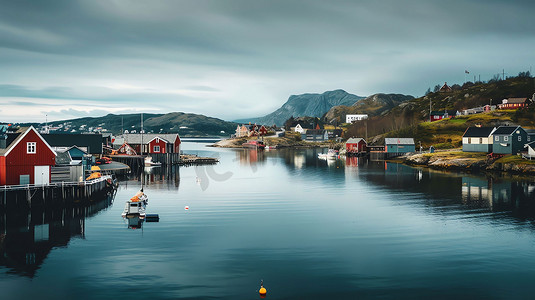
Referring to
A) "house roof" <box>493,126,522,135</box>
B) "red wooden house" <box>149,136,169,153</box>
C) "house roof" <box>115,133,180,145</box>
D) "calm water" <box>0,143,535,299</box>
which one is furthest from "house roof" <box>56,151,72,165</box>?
"house roof" <box>493,126,522,135</box>

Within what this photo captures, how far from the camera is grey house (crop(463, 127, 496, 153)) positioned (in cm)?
11088

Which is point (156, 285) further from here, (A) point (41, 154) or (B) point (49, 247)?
(A) point (41, 154)

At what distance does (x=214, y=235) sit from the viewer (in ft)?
126

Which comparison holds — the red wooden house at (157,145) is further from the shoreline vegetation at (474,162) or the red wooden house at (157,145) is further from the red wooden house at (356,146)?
the red wooden house at (356,146)

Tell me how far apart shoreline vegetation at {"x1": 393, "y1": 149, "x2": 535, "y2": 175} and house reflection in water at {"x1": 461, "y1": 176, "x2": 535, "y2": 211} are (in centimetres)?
1532

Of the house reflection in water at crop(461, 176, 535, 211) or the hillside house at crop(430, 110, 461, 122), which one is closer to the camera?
the house reflection in water at crop(461, 176, 535, 211)

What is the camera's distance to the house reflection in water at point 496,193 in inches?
2198

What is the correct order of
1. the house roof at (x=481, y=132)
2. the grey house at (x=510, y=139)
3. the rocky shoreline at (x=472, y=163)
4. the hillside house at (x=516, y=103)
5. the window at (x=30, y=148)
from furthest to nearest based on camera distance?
1. the hillside house at (x=516, y=103)
2. the house roof at (x=481, y=132)
3. the grey house at (x=510, y=139)
4. the rocky shoreline at (x=472, y=163)
5. the window at (x=30, y=148)

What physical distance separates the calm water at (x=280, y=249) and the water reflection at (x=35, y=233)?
0.37 feet

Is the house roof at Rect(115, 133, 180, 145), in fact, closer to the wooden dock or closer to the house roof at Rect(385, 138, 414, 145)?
the wooden dock

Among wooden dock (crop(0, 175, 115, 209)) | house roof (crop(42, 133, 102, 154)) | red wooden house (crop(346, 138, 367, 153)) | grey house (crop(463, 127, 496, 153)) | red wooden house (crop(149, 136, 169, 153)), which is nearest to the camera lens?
wooden dock (crop(0, 175, 115, 209))

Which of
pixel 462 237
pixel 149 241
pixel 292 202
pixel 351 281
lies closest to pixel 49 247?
pixel 149 241

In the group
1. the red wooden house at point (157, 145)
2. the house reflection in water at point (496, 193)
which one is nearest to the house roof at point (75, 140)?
the red wooden house at point (157, 145)

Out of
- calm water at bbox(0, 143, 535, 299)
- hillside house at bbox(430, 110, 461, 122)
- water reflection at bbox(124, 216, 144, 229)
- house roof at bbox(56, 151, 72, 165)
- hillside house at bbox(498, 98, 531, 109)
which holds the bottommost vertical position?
calm water at bbox(0, 143, 535, 299)
